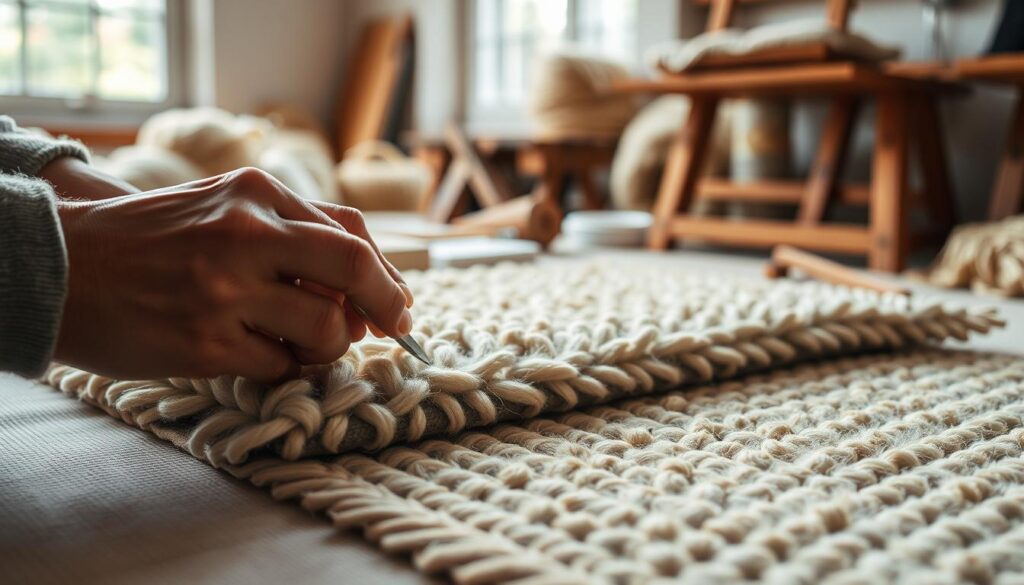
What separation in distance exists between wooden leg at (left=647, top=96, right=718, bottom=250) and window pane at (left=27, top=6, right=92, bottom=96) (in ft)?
6.79

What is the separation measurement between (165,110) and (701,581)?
3.27 metres

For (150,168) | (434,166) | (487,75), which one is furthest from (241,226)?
(487,75)

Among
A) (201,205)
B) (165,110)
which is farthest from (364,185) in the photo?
(201,205)

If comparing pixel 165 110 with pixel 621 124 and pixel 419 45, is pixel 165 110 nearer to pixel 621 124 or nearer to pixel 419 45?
pixel 419 45

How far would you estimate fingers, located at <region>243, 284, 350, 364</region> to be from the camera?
398 mm

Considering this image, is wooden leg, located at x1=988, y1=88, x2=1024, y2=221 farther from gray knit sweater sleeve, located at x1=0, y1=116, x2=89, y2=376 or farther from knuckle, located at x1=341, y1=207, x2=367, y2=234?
gray knit sweater sleeve, located at x1=0, y1=116, x2=89, y2=376

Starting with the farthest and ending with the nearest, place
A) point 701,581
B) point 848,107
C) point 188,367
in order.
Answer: point 848,107 < point 188,367 < point 701,581

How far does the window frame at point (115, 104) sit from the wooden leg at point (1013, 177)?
104 inches

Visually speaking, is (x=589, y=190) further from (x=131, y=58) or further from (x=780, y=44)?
(x=131, y=58)

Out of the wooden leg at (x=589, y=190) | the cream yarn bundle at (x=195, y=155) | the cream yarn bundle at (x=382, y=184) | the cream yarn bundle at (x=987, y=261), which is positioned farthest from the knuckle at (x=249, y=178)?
the wooden leg at (x=589, y=190)

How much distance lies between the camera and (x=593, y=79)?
7.76 ft

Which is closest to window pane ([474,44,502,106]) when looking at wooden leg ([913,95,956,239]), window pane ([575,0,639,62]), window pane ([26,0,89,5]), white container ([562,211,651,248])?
window pane ([575,0,639,62])

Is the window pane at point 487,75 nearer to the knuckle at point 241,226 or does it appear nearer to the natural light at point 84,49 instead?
the natural light at point 84,49

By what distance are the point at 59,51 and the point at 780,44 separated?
92.9 inches
